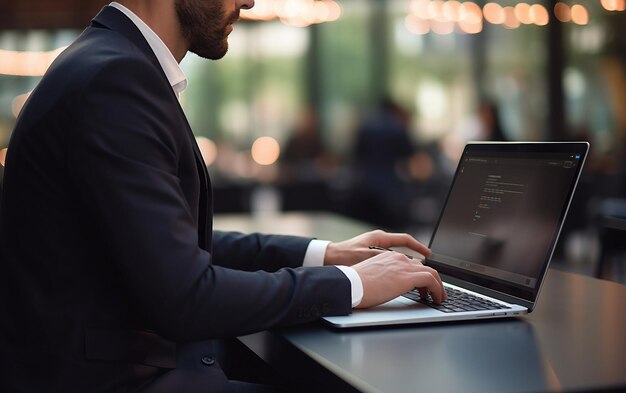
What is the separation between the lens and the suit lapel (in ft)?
4.60

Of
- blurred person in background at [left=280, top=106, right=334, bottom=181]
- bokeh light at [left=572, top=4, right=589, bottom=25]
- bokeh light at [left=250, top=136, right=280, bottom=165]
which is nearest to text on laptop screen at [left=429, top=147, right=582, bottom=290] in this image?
bokeh light at [left=572, top=4, right=589, bottom=25]

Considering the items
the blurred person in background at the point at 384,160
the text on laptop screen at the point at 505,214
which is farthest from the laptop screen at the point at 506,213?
the blurred person in background at the point at 384,160

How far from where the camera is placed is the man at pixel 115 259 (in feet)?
3.99

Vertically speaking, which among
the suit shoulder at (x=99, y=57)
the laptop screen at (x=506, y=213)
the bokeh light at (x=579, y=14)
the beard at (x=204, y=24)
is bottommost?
the laptop screen at (x=506, y=213)

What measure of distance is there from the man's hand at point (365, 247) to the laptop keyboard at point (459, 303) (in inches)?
6.7

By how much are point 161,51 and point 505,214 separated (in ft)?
2.19

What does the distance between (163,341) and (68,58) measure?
1.49 ft

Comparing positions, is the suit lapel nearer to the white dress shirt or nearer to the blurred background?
the white dress shirt

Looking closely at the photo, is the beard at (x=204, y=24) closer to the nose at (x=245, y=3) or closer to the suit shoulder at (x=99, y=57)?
the nose at (x=245, y=3)

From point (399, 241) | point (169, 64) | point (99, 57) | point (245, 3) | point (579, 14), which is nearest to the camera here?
point (99, 57)

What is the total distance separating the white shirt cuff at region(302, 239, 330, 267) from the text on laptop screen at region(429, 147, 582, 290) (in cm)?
22

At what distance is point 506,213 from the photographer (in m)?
1.55

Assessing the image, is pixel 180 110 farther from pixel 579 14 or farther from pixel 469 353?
pixel 579 14

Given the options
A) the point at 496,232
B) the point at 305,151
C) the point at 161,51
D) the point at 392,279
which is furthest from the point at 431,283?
the point at 305,151
